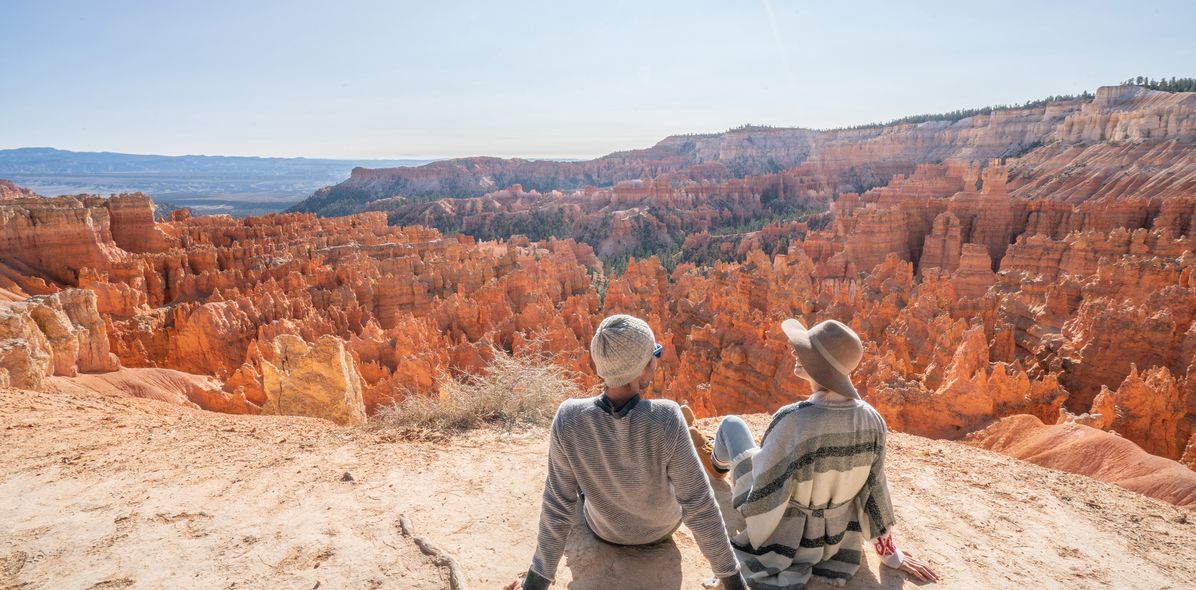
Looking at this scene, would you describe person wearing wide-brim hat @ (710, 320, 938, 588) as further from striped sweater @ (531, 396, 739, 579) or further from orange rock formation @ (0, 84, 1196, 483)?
orange rock formation @ (0, 84, 1196, 483)

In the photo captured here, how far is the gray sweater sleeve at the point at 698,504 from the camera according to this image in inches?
92.5

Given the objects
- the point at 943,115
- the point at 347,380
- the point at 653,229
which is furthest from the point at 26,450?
the point at 943,115

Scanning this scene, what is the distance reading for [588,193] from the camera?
80.1 meters

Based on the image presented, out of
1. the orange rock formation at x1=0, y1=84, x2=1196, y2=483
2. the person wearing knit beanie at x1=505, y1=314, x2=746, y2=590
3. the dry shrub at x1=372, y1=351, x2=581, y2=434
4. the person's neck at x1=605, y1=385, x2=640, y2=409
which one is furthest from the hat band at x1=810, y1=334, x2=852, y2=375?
the orange rock formation at x1=0, y1=84, x2=1196, y2=483

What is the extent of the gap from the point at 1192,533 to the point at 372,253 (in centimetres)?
3455

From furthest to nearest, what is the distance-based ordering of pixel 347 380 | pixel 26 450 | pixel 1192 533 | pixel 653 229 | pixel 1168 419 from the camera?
pixel 653 229, pixel 347 380, pixel 1168 419, pixel 26 450, pixel 1192 533

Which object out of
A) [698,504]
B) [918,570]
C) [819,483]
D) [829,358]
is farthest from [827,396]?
[918,570]

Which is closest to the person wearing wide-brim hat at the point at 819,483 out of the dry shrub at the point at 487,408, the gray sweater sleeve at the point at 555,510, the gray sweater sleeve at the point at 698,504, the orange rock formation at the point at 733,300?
the gray sweater sleeve at the point at 698,504

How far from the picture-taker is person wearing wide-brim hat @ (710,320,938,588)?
2.48 metres

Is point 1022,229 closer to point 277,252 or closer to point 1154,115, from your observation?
point 1154,115

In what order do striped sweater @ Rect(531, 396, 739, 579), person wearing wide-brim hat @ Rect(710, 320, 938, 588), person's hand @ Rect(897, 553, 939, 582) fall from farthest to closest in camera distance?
1. person's hand @ Rect(897, 553, 939, 582)
2. person wearing wide-brim hat @ Rect(710, 320, 938, 588)
3. striped sweater @ Rect(531, 396, 739, 579)

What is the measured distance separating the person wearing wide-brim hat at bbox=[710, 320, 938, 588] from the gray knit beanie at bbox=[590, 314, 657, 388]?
2.39 ft

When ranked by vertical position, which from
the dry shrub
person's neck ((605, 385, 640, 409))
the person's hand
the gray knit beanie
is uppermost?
the gray knit beanie

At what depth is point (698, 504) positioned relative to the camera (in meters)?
2.36
